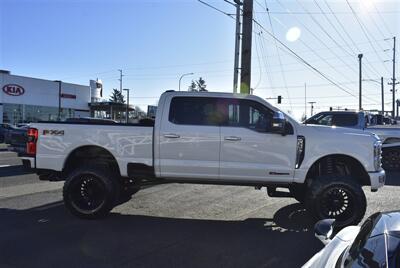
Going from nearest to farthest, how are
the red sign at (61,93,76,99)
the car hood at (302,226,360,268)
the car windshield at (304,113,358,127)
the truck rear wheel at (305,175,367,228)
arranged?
the car hood at (302,226,360,268) → the truck rear wheel at (305,175,367,228) → the car windshield at (304,113,358,127) → the red sign at (61,93,76,99)

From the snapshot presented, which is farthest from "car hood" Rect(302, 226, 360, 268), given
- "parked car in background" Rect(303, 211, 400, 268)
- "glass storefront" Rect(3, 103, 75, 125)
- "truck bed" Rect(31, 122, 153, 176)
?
"glass storefront" Rect(3, 103, 75, 125)

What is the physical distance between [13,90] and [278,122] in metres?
44.4

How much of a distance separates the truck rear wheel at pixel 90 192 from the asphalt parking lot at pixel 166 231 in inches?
7.7

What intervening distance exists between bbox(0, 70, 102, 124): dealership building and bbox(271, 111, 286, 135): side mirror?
41.3 meters

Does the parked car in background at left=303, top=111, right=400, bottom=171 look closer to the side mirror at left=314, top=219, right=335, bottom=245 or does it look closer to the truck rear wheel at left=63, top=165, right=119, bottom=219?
the truck rear wheel at left=63, top=165, right=119, bottom=219

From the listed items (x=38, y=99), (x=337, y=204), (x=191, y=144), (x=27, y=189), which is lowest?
(x=27, y=189)

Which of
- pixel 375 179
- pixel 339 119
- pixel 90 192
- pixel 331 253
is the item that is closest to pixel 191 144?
pixel 90 192

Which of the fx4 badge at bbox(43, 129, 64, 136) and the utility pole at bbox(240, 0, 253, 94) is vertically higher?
the utility pole at bbox(240, 0, 253, 94)

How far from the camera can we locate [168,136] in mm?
7211

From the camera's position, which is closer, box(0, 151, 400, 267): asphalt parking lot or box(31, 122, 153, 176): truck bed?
box(0, 151, 400, 267): asphalt parking lot

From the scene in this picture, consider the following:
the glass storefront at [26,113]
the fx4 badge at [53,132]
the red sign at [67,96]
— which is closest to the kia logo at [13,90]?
the glass storefront at [26,113]

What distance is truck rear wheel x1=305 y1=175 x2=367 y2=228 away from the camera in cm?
677

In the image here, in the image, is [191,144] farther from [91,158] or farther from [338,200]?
[338,200]

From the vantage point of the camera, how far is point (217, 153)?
23.4 feet
